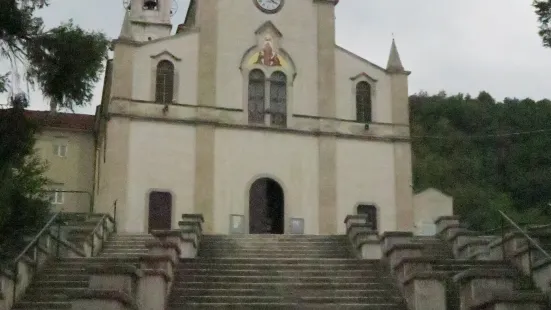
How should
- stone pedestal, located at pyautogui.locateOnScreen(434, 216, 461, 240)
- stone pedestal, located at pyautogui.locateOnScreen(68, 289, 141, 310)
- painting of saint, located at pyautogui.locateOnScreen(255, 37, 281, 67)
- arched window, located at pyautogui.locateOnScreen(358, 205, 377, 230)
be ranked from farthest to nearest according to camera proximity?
painting of saint, located at pyautogui.locateOnScreen(255, 37, 281, 67) < arched window, located at pyautogui.locateOnScreen(358, 205, 377, 230) < stone pedestal, located at pyautogui.locateOnScreen(434, 216, 461, 240) < stone pedestal, located at pyautogui.locateOnScreen(68, 289, 141, 310)

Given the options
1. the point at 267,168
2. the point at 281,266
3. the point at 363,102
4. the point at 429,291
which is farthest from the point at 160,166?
the point at 429,291

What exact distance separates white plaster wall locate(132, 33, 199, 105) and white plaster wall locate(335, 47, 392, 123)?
593cm

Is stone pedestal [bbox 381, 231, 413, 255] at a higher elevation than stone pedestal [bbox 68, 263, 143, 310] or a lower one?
higher

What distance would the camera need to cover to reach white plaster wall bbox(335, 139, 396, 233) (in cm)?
2902

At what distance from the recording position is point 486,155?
2739 inches

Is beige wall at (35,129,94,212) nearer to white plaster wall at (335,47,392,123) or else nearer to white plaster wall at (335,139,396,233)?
white plaster wall at (335,139,396,233)

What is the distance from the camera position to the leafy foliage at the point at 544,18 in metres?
13.3

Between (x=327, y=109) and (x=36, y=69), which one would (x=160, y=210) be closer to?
(x=327, y=109)

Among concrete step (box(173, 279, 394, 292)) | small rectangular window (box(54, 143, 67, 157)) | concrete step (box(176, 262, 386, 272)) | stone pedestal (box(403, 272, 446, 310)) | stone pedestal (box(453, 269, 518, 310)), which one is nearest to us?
stone pedestal (box(453, 269, 518, 310))

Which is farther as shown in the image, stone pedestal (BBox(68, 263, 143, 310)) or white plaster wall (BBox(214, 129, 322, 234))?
white plaster wall (BBox(214, 129, 322, 234))

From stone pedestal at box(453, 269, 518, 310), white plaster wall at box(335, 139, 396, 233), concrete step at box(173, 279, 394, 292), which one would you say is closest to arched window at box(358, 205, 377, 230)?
white plaster wall at box(335, 139, 396, 233)

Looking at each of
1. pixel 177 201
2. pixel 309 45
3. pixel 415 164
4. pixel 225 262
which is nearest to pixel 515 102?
pixel 415 164

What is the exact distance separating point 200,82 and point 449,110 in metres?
53.7

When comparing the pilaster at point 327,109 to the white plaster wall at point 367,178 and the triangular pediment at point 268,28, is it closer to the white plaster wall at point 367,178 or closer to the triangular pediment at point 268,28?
the white plaster wall at point 367,178
